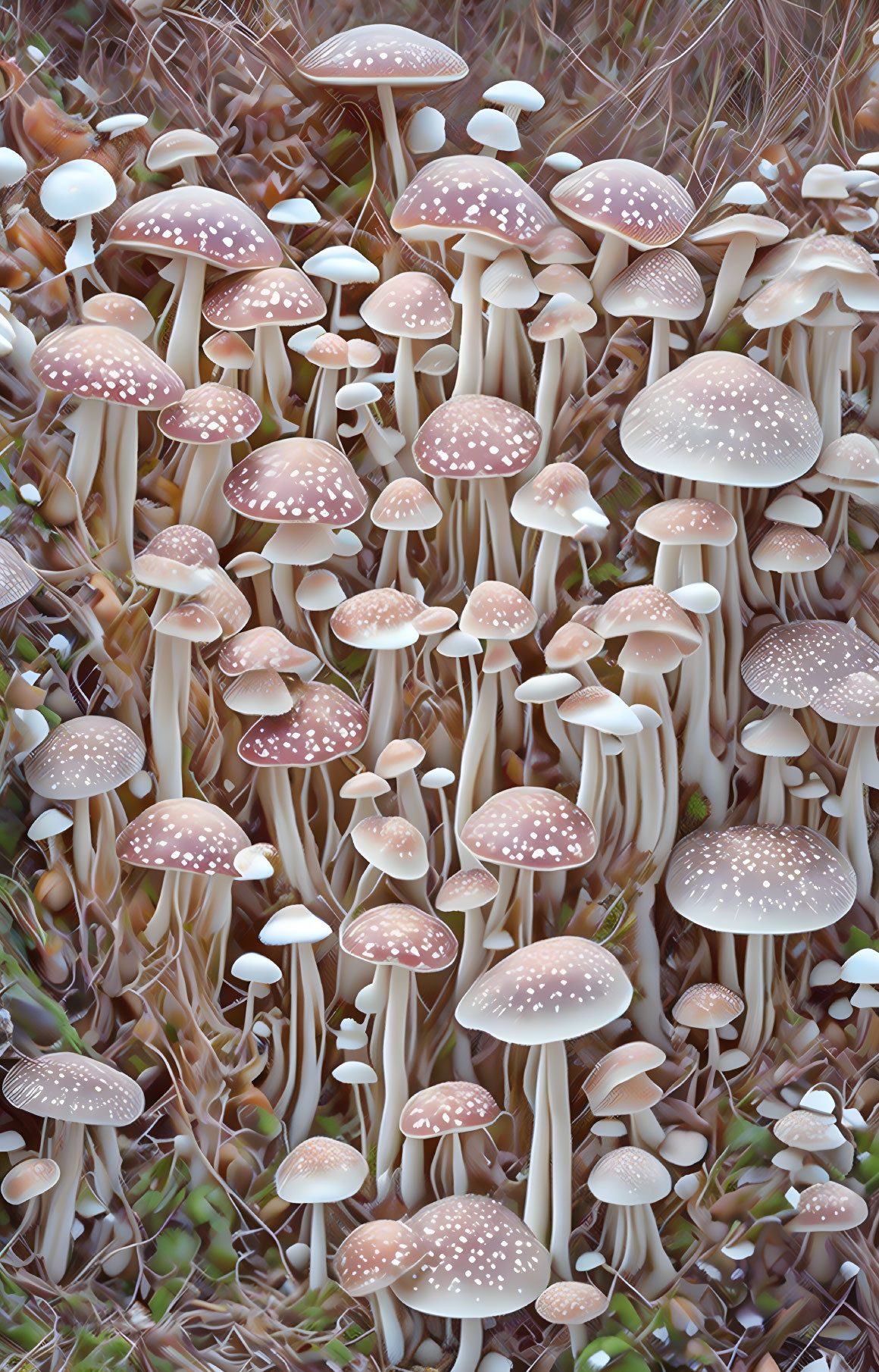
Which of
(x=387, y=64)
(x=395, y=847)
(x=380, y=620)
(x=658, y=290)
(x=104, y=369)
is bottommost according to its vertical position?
(x=395, y=847)

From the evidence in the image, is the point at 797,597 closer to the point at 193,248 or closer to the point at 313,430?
the point at 313,430

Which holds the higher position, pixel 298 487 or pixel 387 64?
pixel 387 64

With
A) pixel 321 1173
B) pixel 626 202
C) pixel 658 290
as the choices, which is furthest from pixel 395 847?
pixel 626 202

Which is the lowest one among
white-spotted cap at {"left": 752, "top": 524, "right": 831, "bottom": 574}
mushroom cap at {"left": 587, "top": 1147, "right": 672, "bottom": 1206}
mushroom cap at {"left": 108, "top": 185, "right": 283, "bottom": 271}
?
mushroom cap at {"left": 587, "top": 1147, "right": 672, "bottom": 1206}

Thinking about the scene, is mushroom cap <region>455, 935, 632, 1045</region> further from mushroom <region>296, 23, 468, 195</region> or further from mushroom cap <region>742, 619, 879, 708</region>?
mushroom <region>296, 23, 468, 195</region>

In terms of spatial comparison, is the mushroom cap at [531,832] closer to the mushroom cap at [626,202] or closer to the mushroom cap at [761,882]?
the mushroom cap at [761,882]

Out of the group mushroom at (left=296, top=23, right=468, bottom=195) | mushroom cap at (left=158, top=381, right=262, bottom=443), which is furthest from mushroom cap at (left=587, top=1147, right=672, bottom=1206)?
mushroom at (left=296, top=23, right=468, bottom=195)

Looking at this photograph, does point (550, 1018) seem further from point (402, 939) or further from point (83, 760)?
point (83, 760)
